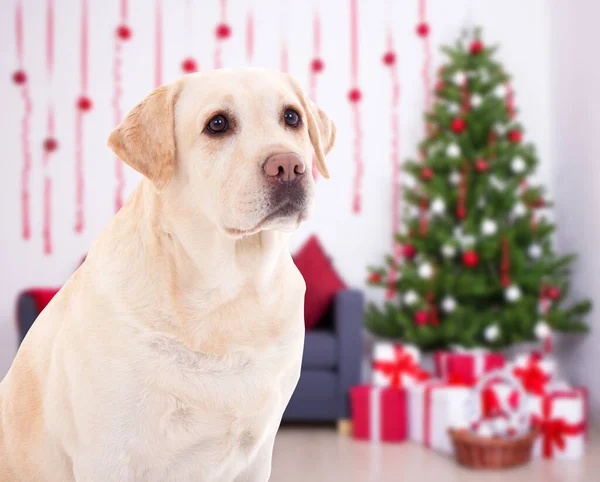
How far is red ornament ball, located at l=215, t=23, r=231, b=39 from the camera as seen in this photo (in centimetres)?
486

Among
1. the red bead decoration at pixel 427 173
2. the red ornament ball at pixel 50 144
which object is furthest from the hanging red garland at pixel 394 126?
→ the red ornament ball at pixel 50 144

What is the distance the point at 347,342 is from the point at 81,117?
254cm

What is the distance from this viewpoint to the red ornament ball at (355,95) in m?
4.87

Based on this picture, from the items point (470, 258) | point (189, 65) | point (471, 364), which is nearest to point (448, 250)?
point (470, 258)

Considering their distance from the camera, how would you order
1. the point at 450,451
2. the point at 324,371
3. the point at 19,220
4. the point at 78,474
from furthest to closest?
the point at 19,220
the point at 324,371
the point at 450,451
the point at 78,474

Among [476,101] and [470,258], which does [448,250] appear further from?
[476,101]

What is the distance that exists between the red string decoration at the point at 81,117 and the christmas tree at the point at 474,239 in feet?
6.90

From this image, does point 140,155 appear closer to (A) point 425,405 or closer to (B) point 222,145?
(B) point 222,145

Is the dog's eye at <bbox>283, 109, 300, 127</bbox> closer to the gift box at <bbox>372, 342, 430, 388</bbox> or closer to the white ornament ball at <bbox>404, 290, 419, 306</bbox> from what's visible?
the gift box at <bbox>372, 342, 430, 388</bbox>

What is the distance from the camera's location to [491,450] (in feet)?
9.56

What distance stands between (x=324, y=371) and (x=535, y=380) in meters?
1.11

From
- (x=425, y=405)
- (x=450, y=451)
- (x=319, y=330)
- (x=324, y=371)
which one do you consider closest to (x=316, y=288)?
(x=319, y=330)

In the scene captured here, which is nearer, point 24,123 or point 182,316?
point 182,316

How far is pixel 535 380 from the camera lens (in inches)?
134
